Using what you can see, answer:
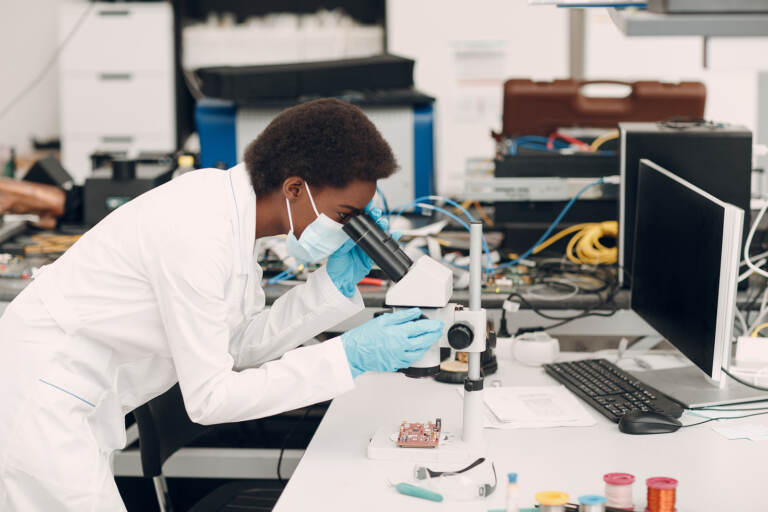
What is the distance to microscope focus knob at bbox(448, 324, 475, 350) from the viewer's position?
1.38m

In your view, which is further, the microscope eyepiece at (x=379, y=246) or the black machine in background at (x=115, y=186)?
the black machine in background at (x=115, y=186)

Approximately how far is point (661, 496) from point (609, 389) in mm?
512

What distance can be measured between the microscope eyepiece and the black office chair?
19.8 inches

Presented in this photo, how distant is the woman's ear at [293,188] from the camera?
1.42 metres

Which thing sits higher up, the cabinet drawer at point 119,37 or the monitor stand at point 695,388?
the cabinet drawer at point 119,37

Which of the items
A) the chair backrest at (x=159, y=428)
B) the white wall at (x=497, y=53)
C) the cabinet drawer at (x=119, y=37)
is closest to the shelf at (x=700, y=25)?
the chair backrest at (x=159, y=428)

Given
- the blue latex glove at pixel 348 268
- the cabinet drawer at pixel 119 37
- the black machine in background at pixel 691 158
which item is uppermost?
the cabinet drawer at pixel 119 37

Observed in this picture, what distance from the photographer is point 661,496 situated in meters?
1.13

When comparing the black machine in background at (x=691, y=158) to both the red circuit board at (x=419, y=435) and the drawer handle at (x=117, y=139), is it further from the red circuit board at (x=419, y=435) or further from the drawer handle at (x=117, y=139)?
the drawer handle at (x=117, y=139)

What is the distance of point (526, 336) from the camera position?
73.8 inches

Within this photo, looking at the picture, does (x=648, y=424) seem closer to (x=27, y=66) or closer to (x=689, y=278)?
(x=689, y=278)

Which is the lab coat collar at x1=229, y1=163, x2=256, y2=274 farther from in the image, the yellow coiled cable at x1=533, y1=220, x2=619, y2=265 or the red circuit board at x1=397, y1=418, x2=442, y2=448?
the yellow coiled cable at x1=533, y1=220, x2=619, y2=265

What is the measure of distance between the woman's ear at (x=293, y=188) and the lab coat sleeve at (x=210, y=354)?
14 centimetres

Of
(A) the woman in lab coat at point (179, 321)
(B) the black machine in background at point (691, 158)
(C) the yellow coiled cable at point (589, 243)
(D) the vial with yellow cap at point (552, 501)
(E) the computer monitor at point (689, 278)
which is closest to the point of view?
(D) the vial with yellow cap at point (552, 501)
